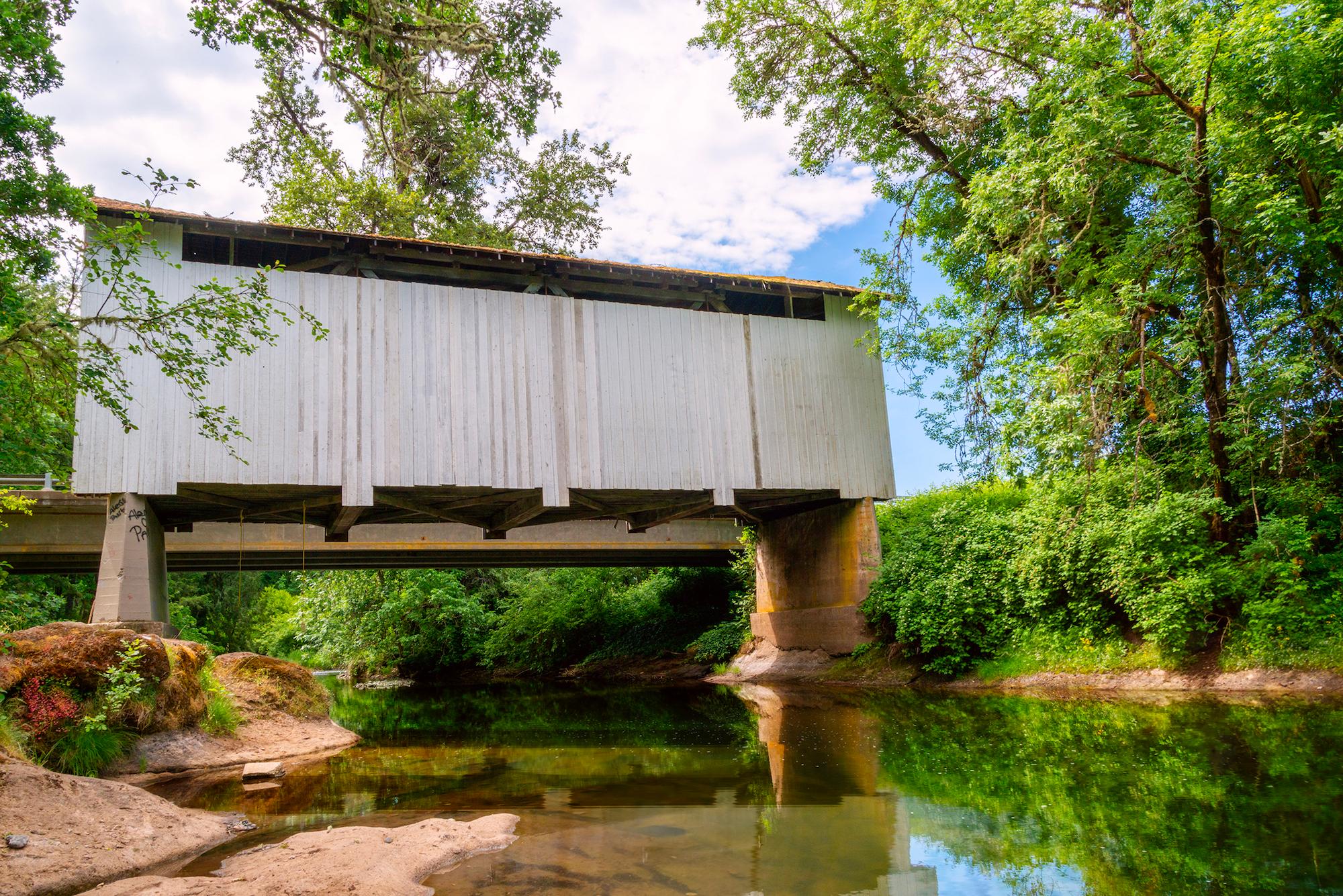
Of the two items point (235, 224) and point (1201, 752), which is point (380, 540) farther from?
point (1201, 752)

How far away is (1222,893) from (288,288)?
1366cm

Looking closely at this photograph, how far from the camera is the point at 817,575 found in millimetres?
17688

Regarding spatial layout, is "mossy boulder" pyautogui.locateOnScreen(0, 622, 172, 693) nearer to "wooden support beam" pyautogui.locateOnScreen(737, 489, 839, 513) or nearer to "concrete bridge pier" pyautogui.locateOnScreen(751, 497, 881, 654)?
"wooden support beam" pyautogui.locateOnScreen(737, 489, 839, 513)

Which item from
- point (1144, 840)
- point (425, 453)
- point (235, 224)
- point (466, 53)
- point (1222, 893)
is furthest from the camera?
point (425, 453)

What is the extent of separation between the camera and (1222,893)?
327 cm

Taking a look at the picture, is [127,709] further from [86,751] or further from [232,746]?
[232,746]

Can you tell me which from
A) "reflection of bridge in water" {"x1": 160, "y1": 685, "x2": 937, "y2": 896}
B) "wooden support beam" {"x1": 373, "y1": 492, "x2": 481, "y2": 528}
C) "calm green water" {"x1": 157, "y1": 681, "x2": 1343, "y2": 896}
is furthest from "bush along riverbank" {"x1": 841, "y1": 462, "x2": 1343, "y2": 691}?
"wooden support beam" {"x1": 373, "y1": 492, "x2": 481, "y2": 528}

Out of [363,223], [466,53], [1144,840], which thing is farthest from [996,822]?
[363,223]

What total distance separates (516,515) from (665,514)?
3185 millimetres

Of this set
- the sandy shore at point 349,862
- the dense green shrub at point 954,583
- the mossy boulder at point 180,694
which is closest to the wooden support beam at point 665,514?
the dense green shrub at point 954,583

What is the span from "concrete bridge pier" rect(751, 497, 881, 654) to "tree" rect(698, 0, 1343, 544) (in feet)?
12.6

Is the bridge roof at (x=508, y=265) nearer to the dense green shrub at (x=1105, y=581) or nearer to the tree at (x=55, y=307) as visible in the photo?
the tree at (x=55, y=307)

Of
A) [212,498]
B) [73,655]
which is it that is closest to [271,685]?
[73,655]

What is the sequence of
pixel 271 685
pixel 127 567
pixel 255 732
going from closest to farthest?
pixel 255 732 → pixel 271 685 → pixel 127 567
